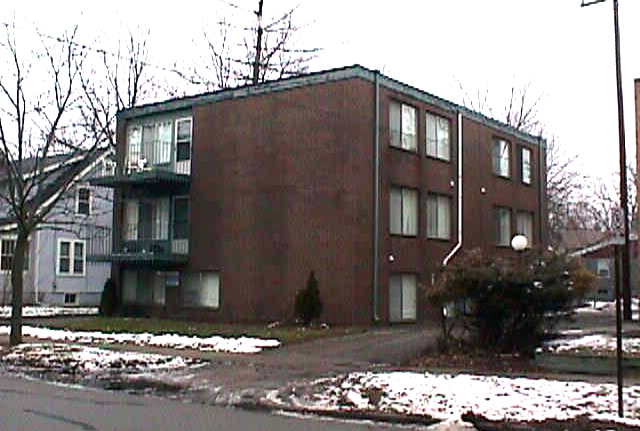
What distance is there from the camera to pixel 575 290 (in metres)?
17.8

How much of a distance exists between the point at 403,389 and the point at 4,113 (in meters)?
13.7

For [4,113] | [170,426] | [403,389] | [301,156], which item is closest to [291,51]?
[301,156]

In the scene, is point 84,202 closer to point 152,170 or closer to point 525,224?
point 152,170

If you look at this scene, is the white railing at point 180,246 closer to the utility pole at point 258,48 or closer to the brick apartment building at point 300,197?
the brick apartment building at point 300,197

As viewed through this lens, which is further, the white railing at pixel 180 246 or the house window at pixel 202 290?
the white railing at pixel 180 246

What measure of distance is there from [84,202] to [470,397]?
34263mm

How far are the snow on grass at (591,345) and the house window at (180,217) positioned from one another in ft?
51.1

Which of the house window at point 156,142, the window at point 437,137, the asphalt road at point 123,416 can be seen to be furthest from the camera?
the house window at point 156,142

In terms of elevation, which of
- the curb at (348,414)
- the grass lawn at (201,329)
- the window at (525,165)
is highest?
the window at (525,165)

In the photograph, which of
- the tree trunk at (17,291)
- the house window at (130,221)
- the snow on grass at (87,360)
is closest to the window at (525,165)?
the house window at (130,221)

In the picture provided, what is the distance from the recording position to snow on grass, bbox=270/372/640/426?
12023mm

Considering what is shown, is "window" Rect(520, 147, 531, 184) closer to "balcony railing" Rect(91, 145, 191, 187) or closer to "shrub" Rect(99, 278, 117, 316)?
"balcony railing" Rect(91, 145, 191, 187)

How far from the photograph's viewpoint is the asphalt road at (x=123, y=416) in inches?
434

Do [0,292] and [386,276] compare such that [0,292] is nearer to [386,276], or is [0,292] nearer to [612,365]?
[386,276]
